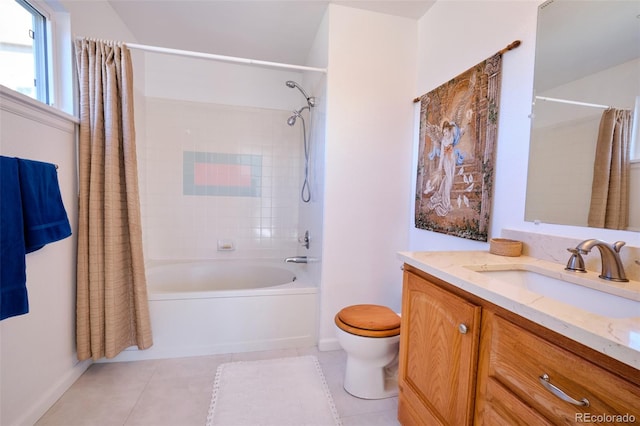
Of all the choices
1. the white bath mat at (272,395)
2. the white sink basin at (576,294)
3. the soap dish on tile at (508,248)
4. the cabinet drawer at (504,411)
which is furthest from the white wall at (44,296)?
the soap dish on tile at (508,248)

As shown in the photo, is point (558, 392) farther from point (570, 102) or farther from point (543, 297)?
point (570, 102)

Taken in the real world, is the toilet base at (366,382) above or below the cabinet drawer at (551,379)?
below

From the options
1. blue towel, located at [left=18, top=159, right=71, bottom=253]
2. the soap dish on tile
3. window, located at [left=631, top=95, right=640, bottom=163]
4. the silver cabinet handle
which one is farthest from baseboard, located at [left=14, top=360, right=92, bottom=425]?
window, located at [left=631, top=95, right=640, bottom=163]

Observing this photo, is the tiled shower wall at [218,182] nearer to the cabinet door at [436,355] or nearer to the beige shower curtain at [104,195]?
the beige shower curtain at [104,195]

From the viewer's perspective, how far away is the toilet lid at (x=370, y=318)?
1.43m

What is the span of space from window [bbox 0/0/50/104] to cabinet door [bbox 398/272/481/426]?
2010mm

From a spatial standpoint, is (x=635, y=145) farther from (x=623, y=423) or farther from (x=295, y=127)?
(x=295, y=127)

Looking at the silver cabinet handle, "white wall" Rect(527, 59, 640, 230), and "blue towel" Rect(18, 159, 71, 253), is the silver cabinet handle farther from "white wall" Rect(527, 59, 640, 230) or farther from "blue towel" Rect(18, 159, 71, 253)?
"blue towel" Rect(18, 159, 71, 253)

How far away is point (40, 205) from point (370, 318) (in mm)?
1676

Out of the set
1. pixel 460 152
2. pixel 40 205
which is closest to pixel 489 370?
pixel 460 152

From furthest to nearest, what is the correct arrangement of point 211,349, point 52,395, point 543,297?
point 211,349 < point 52,395 < point 543,297

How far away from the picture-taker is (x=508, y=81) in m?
1.30

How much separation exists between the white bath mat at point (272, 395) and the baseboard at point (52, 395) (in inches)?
31.6

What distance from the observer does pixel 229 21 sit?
2096 millimetres
